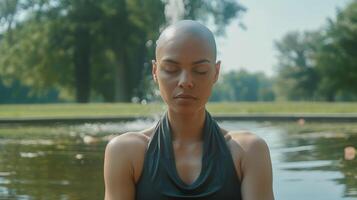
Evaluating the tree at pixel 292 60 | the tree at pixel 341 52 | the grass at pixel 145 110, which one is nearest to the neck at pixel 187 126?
the grass at pixel 145 110

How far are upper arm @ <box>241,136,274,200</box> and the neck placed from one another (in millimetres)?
187

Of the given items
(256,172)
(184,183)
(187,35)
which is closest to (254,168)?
(256,172)

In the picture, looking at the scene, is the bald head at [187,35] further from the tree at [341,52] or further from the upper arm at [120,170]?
the tree at [341,52]

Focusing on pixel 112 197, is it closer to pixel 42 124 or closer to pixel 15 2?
pixel 42 124

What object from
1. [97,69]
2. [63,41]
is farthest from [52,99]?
[63,41]

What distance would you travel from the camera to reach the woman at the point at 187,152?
6.36 ft

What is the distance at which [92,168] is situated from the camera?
7145mm

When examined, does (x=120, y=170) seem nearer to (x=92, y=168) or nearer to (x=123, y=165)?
(x=123, y=165)

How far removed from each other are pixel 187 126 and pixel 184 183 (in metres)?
0.21

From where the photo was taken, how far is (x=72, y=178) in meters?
6.30

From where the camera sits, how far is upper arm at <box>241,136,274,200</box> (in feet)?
6.39

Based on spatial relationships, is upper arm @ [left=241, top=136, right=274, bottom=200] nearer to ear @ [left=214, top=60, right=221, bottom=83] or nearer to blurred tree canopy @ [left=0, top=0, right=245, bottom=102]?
ear @ [left=214, top=60, right=221, bottom=83]

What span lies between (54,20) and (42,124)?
29944 millimetres

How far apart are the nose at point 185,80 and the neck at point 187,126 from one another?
134mm
